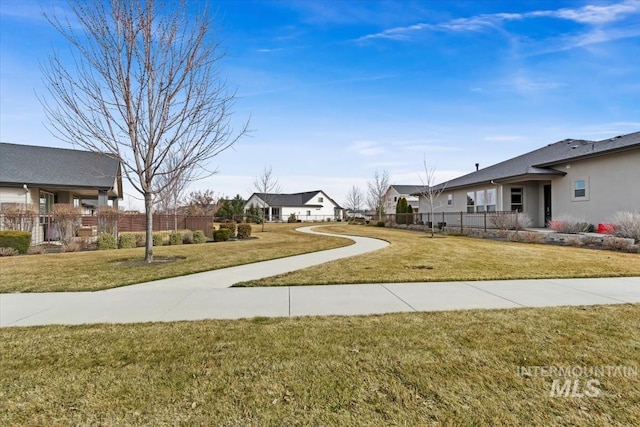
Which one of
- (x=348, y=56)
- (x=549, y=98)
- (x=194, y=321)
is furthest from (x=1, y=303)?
(x=549, y=98)

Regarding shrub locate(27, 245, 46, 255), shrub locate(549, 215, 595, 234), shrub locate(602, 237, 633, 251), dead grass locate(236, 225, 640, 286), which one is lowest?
dead grass locate(236, 225, 640, 286)

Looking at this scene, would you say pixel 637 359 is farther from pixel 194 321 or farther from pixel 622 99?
pixel 622 99

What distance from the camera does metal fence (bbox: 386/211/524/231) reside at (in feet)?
60.2

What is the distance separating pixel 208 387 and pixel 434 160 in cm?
2340

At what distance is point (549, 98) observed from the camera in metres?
15.9

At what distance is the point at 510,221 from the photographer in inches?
707

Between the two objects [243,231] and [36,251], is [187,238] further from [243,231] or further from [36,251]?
[36,251]

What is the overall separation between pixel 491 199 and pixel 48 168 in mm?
27763

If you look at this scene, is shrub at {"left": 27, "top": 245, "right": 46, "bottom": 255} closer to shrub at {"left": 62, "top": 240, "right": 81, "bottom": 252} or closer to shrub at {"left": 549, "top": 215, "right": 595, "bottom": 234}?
shrub at {"left": 62, "top": 240, "right": 81, "bottom": 252}

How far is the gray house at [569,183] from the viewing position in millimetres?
15008

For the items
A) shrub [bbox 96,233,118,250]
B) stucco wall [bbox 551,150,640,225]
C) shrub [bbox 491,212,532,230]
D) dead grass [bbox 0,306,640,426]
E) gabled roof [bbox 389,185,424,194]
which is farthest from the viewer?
gabled roof [bbox 389,185,424,194]

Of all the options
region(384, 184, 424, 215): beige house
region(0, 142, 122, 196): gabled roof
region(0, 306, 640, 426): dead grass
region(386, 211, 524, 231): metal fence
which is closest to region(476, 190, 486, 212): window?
region(386, 211, 524, 231): metal fence

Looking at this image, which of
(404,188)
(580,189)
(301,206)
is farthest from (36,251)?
(404,188)

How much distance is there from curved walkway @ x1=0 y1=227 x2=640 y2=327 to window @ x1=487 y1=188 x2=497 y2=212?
53.9 ft
